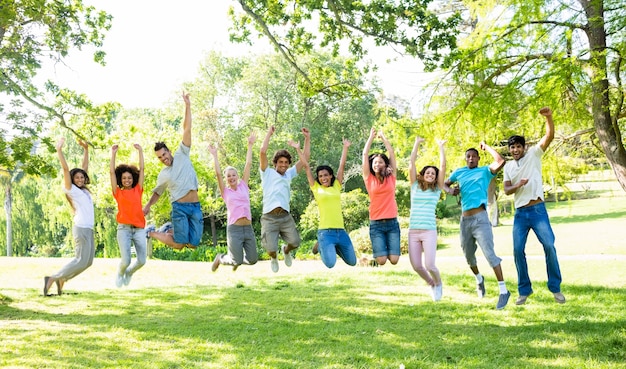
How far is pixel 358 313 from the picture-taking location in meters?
11.0

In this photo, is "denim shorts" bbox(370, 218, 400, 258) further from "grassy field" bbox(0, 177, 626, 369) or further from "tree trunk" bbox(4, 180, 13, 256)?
"tree trunk" bbox(4, 180, 13, 256)

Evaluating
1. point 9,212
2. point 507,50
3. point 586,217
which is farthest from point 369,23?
point 9,212

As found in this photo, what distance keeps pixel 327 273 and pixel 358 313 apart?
5400 millimetres

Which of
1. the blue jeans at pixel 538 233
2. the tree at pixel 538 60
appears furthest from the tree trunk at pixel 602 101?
the blue jeans at pixel 538 233

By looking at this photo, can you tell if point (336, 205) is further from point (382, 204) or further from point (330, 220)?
point (382, 204)

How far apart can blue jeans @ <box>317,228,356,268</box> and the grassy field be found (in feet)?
4.24

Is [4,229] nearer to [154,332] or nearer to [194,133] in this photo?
[194,133]

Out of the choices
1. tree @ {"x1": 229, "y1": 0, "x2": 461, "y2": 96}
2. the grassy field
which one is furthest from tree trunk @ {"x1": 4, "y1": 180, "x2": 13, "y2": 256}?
tree @ {"x1": 229, "y1": 0, "x2": 461, "y2": 96}

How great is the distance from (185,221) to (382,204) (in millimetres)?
2472

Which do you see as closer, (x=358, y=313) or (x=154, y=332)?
(x=154, y=332)

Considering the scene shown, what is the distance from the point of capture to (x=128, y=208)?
7.79 m

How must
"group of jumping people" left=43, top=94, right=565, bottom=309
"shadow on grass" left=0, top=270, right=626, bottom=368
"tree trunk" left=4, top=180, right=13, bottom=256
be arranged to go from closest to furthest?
"group of jumping people" left=43, top=94, right=565, bottom=309 < "shadow on grass" left=0, top=270, right=626, bottom=368 < "tree trunk" left=4, top=180, right=13, bottom=256

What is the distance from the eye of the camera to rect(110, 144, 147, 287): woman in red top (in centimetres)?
778

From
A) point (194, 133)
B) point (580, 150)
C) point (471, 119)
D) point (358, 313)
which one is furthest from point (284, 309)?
point (194, 133)
